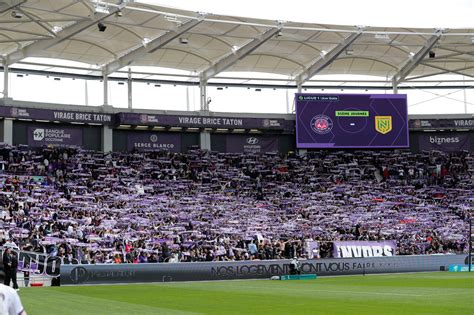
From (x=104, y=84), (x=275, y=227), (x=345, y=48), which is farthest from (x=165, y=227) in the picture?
(x=345, y=48)

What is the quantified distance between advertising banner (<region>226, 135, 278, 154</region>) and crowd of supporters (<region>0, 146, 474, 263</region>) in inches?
64.0

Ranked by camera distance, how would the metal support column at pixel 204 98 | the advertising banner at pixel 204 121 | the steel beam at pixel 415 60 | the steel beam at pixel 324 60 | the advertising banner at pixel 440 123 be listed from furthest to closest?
the advertising banner at pixel 440 123, the metal support column at pixel 204 98, the advertising banner at pixel 204 121, the steel beam at pixel 415 60, the steel beam at pixel 324 60

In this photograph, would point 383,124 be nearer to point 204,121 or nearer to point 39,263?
point 204,121

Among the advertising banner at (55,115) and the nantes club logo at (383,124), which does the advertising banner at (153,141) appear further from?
the nantes club logo at (383,124)

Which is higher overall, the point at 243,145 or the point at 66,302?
the point at 243,145

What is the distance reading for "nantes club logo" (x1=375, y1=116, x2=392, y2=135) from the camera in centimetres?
5878

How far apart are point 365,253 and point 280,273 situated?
9.08 metres

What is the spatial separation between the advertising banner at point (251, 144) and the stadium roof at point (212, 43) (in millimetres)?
5581

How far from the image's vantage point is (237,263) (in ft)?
118

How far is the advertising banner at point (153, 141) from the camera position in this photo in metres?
57.8

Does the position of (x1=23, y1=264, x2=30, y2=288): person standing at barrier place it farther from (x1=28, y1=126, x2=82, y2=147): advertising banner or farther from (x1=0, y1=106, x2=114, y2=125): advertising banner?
(x1=28, y1=126, x2=82, y2=147): advertising banner

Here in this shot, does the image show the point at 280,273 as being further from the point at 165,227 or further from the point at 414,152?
the point at 414,152

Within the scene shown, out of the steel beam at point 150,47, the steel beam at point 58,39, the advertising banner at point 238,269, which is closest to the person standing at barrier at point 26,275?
the advertising banner at point 238,269

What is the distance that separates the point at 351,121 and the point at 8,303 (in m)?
53.8
